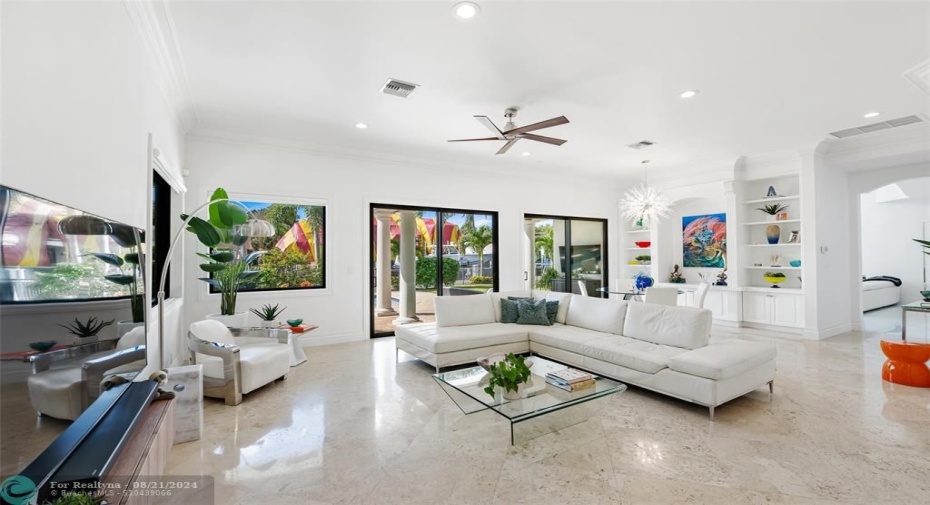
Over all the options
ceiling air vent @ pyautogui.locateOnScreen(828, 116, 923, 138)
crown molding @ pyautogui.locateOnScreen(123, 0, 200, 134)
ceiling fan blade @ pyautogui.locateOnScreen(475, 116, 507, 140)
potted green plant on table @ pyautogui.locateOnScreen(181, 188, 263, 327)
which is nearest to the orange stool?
ceiling air vent @ pyautogui.locateOnScreen(828, 116, 923, 138)

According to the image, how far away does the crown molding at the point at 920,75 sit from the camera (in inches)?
141

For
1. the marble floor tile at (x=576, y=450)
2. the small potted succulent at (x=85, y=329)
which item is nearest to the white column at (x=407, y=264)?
the marble floor tile at (x=576, y=450)

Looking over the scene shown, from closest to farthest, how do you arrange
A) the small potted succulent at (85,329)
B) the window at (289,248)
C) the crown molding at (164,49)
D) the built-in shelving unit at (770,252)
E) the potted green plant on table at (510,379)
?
the small potted succulent at (85,329) → the crown molding at (164,49) → the potted green plant on table at (510,379) → the window at (289,248) → the built-in shelving unit at (770,252)

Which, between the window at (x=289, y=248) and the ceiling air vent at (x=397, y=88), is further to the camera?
the window at (x=289, y=248)

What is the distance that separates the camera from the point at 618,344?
4.13 metres

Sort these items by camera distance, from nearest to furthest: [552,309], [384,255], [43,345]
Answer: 1. [43,345]
2. [552,309]
3. [384,255]

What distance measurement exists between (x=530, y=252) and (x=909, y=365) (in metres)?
5.26

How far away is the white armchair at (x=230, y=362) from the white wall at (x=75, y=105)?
4.27ft

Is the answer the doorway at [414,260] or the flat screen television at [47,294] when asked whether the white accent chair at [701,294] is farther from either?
the flat screen television at [47,294]

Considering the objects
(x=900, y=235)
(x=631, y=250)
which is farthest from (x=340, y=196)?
(x=900, y=235)

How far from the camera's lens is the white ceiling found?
2.82m

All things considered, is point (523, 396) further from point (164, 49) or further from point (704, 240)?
point (704, 240)

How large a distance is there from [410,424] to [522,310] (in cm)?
246

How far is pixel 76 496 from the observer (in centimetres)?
117
